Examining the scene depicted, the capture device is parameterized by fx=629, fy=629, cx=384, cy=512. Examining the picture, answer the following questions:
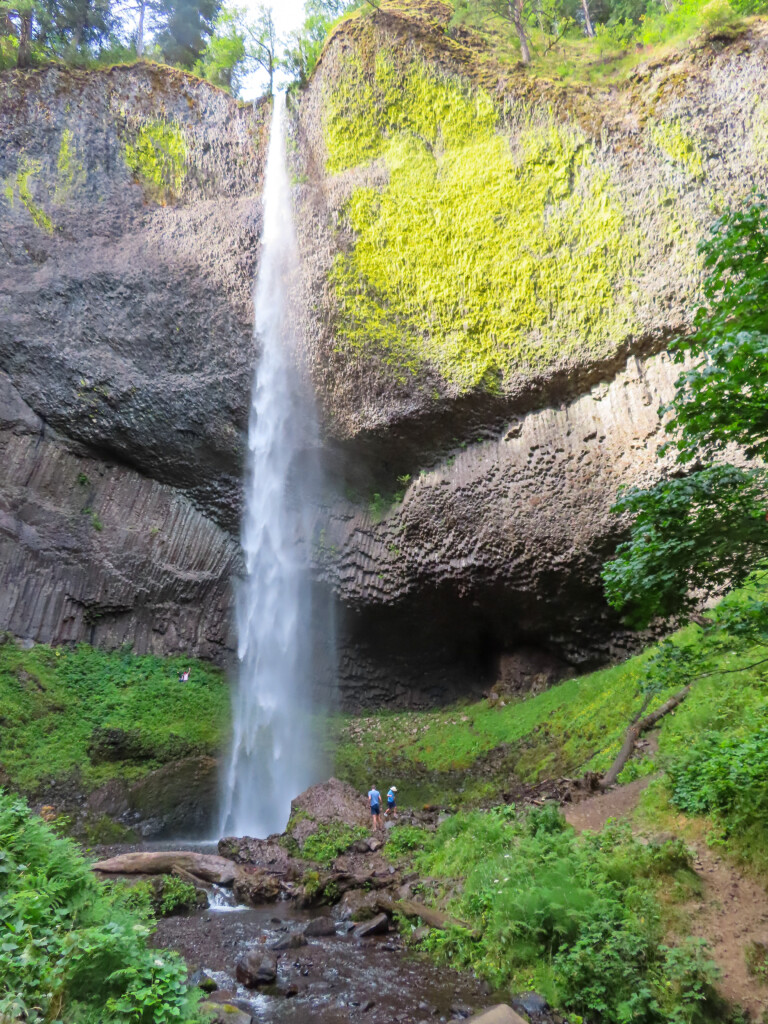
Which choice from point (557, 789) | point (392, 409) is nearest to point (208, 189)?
point (392, 409)

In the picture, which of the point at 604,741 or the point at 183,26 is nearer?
the point at 604,741

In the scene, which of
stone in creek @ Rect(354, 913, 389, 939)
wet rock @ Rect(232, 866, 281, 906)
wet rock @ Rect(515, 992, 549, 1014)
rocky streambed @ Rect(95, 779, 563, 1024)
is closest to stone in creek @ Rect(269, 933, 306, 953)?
rocky streambed @ Rect(95, 779, 563, 1024)

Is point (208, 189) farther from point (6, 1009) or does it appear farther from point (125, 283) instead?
point (6, 1009)

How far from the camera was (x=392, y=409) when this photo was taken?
701 inches

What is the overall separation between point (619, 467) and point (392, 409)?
20.9 ft

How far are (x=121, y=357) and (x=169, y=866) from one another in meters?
14.3

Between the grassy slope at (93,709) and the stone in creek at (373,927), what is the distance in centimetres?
903

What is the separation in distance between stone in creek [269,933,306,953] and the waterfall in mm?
10831

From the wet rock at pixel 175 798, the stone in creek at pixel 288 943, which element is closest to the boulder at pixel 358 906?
the stone in creek at pixel 288 943

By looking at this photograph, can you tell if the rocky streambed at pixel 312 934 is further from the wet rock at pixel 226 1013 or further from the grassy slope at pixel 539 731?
the grassy slope at pixel 539 731

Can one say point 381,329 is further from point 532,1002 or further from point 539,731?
point 532,1002

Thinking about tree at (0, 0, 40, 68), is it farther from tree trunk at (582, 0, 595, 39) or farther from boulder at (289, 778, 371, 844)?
boulder at (289, 778, 371, 844)

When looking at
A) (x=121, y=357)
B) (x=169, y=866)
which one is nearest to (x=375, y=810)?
(x=169, y=866)

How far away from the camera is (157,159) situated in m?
20.5
